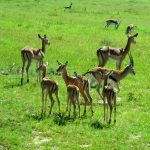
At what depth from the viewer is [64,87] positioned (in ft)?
60.5

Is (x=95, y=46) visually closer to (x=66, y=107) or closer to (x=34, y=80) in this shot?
(x=34, y=80)

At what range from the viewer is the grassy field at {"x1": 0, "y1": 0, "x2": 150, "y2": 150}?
41.0 feet

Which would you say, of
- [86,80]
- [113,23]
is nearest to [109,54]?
[86,80]

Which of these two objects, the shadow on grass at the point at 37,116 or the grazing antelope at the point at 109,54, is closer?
the shadow on grass at the point at 37,116

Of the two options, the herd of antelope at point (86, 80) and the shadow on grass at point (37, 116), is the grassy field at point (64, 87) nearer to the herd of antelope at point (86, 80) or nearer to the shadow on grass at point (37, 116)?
the shadow on grass at point (37, 116)

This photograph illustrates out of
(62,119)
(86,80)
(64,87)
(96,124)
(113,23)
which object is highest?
(113,23)

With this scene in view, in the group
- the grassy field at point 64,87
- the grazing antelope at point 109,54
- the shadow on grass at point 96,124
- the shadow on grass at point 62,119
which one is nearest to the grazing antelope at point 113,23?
the grassy field at point 64,87

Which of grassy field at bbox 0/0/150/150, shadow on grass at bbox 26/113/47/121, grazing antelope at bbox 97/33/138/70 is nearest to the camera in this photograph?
grassy field at bbox 0/0/150/150

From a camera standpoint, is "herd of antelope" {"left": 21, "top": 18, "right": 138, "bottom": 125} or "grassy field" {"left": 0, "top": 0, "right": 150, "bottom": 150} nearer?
"grassy field" {"left": 0, "top": 0, "right": 150, "bottom": 150}

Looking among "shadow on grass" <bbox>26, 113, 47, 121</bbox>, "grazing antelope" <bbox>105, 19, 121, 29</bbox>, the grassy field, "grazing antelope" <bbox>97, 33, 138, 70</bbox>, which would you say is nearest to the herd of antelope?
"grazing antelope" <bbox>97, 33, 138, 70</bbox>

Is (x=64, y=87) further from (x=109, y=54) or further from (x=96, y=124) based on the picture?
A: (x=96, y=124)

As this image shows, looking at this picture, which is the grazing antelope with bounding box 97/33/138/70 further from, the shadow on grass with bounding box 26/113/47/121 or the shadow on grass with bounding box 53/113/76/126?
the shadow on grass with bounding box 26/113/47/121

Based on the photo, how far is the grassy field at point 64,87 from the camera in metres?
12.5

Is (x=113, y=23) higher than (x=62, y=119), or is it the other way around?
(x=113, y=23)
